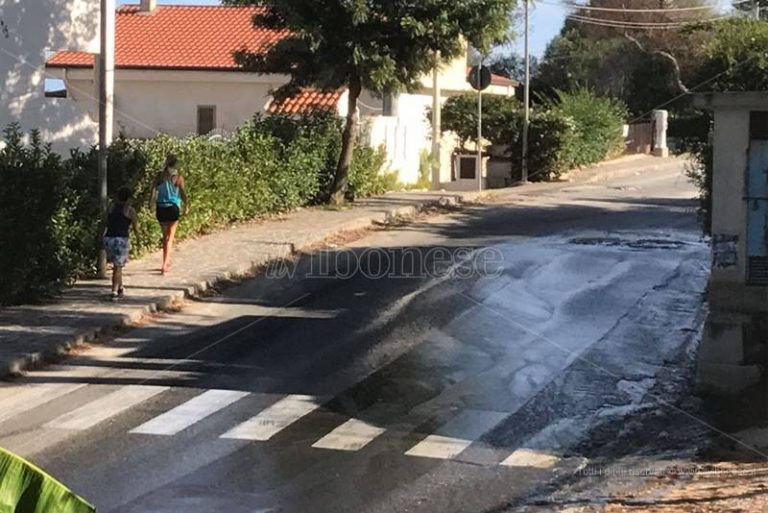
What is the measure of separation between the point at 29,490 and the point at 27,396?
7710 mm

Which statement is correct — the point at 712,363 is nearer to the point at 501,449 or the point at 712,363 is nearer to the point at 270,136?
the point at 501,449

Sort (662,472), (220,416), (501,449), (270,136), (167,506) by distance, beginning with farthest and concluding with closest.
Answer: (270,136)
(220,416)
(501,449)
(662,472)
(167,506)

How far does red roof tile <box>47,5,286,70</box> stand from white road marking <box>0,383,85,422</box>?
2148 centimetres

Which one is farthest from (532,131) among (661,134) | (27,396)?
(27,396)

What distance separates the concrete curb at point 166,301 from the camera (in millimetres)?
11297

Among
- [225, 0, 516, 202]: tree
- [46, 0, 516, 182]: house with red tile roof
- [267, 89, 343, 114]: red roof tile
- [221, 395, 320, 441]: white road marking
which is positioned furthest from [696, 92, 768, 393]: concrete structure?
[46, 0, 516, 182]: house with red tile roof

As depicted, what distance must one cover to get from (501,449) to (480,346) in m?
3.63

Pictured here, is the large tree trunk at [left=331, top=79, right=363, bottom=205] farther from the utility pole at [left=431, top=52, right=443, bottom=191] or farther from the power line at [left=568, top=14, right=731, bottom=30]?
the power line at [left=568, top=14, right=731, bottom=30]

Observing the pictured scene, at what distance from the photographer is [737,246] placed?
9.80 meters

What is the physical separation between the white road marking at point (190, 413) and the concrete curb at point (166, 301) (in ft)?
7.11

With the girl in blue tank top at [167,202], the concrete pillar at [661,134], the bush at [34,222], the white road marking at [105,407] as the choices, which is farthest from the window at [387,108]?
the white road marking at [105,407]

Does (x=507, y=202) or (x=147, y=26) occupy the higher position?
(x=147, y=26)

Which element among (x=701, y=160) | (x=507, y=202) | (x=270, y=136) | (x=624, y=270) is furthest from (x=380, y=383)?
(x=507, y=202)

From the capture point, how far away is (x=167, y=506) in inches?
280
